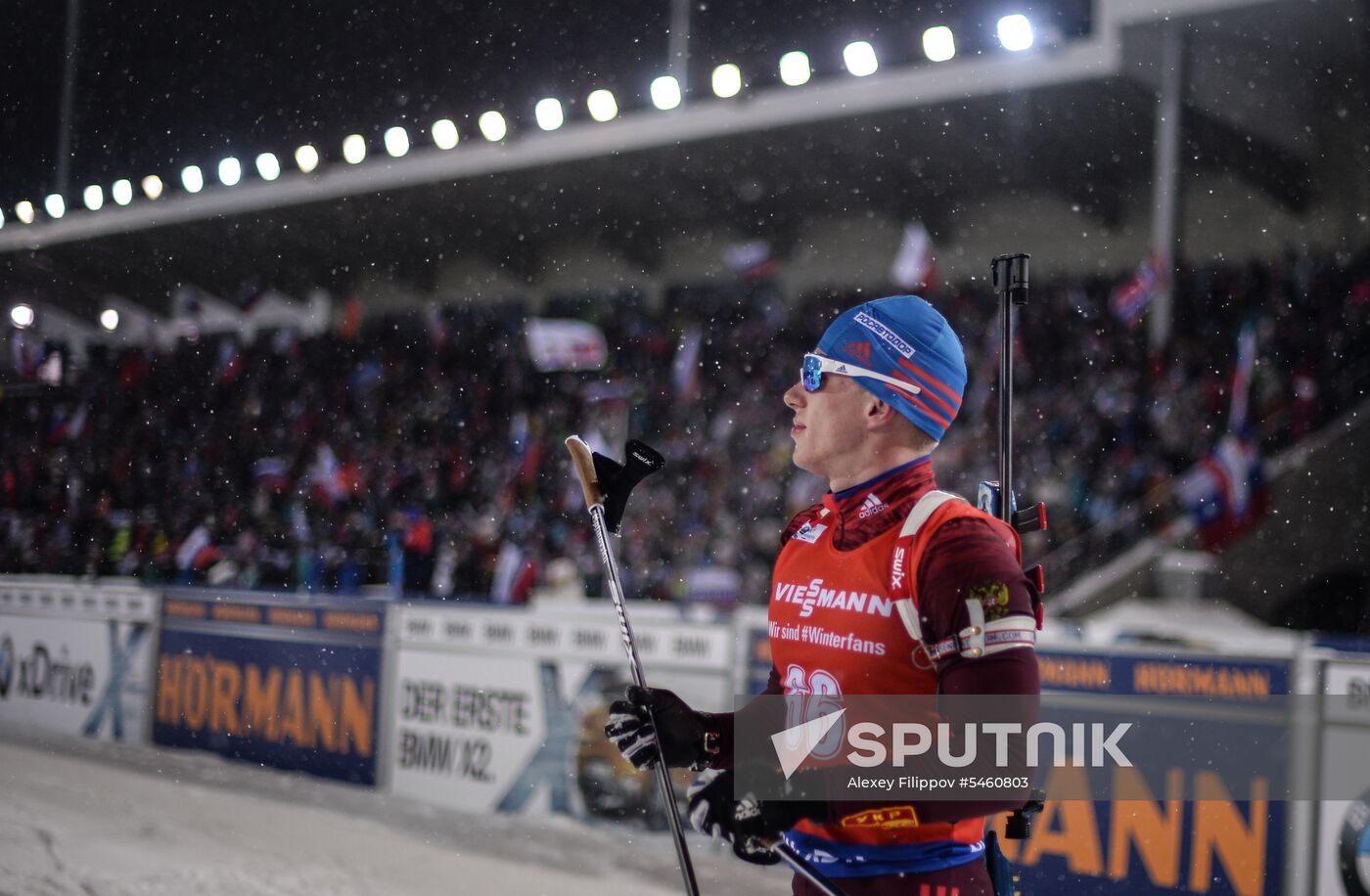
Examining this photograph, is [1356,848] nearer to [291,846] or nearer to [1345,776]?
[1345,776]

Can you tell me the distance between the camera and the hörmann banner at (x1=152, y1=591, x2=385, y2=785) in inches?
252

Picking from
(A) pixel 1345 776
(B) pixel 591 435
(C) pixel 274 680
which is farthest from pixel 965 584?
(B) pixel 591 435

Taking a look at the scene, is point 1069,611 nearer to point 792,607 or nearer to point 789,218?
point 789,218

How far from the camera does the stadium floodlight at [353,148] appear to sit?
25.7 feet

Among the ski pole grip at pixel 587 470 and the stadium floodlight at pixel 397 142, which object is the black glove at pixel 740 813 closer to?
the ski pole grip at pixel 587 470

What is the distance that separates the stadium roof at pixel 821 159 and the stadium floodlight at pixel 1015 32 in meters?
2.73

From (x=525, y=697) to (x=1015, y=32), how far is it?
16.0 ft

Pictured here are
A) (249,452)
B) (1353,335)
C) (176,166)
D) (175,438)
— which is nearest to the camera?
(176,166)

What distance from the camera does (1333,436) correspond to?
11.3 meters

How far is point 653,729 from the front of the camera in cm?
184

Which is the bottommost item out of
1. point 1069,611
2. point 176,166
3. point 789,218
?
point 1069,611

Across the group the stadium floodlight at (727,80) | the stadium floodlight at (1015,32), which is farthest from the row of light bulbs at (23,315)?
the stadium floodlight at (1015,32)

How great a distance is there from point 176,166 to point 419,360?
29.0 ft

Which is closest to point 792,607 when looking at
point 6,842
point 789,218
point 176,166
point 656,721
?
point 656,721
